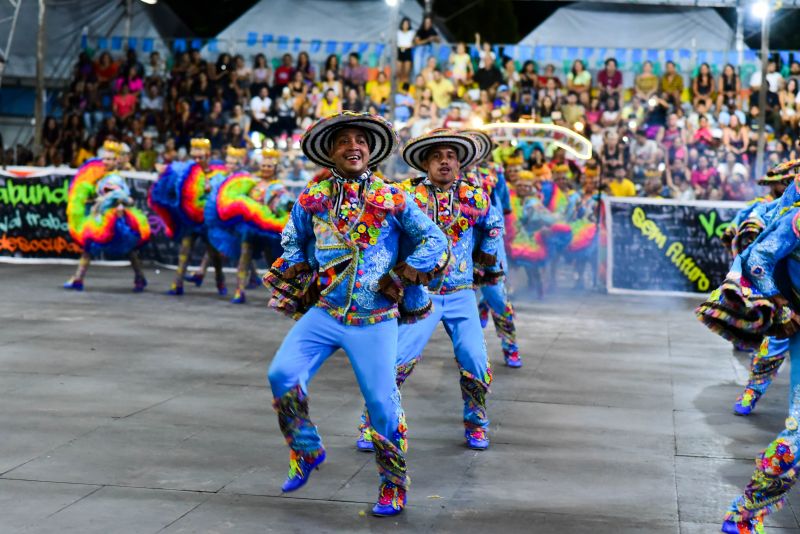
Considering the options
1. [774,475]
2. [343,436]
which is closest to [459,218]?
[343,436]

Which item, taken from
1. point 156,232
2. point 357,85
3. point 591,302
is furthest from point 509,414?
point 357,85

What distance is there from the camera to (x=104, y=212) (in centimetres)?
1684

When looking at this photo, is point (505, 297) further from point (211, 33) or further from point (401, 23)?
point (211, 33)

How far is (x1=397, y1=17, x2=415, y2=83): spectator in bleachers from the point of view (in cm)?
2523

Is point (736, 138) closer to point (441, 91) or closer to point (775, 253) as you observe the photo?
point (441, 91)

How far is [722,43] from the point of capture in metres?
26.2

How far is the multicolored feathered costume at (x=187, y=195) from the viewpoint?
54.7ft

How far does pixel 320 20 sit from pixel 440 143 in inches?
804

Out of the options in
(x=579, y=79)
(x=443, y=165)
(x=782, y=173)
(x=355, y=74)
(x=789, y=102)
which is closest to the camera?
(x=782, y=173)

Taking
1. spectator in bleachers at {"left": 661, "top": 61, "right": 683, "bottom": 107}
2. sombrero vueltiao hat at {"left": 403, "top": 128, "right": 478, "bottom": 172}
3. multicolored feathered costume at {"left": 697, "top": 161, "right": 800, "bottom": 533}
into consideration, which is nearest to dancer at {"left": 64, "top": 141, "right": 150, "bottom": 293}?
sombrero vueltiao hat at {"left": 403, "top": 128, "right": 478, "bottom": 172}

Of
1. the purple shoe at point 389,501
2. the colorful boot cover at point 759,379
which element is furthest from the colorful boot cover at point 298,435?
the colorful boot cover at point 759,379

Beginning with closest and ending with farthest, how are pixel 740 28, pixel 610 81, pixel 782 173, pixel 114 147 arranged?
pixel 782 173 → pixel 114 147 → pixel 610 81 → pixel 740 28

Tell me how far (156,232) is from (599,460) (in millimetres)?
14337

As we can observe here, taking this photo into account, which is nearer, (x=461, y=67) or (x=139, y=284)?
(x=139, y=284)
